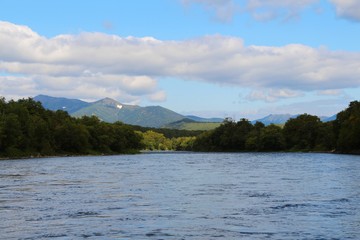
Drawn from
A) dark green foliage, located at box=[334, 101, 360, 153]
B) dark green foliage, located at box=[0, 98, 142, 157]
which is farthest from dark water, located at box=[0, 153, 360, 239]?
dark green foliage, located at box=[334, 101, 360, 153]

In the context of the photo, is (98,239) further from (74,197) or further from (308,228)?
(74,197)

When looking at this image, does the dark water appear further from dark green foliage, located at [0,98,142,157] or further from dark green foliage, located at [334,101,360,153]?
dark green foliage, located at [334,101,360,153]

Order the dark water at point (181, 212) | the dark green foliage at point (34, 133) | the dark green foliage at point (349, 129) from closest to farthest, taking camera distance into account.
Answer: the dark water at point (181, 212) → the dark green foliage at point (34, 133) → the dark green foliage at point (349, 129)

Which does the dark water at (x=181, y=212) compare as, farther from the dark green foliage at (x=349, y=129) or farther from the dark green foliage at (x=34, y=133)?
the dark green foliage at (x=349, y=129)

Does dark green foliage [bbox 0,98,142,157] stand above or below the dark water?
above

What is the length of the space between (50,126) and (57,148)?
8.85 meters

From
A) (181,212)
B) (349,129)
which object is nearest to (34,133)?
(349,129)

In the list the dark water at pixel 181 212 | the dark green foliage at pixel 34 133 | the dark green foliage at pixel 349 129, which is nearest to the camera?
the dark water at pixel 181 212

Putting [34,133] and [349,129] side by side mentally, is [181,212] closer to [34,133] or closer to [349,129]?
[34,133]

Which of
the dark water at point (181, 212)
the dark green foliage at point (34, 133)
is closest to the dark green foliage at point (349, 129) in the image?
the dark green foliage at point (34, 133)

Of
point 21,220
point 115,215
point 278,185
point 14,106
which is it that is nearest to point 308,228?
point 115,215

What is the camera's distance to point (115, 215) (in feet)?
94.3

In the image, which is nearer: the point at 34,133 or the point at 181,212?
the point at 181,212

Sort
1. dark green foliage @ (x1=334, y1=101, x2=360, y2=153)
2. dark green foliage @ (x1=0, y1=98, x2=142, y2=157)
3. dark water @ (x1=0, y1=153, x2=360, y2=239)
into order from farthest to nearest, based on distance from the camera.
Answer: dark green foliage @ (x1=334, y1=101, x2=360, y2=153) < dark green foliage @ (x1=0, y1=98, x2=142, y2=157) < dark water @ (x1=0, y1=153, x2=360, y2=239)
